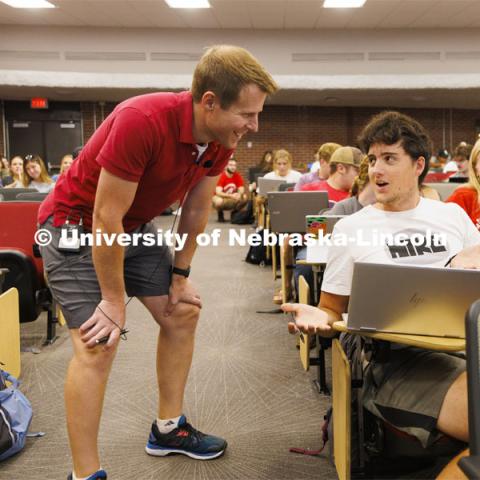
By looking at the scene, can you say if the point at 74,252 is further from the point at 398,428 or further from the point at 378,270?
the point at 398,428

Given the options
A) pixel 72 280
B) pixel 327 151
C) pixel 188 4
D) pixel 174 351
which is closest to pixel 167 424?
pixel 174 351

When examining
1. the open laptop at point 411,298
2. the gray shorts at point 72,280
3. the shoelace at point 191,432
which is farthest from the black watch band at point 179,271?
the open laptop at point 411,298

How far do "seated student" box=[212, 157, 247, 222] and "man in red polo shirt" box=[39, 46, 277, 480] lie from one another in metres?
7.62

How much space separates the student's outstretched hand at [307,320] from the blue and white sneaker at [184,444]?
751mm

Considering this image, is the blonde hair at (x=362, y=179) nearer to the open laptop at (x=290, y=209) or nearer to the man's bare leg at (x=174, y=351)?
the open laptop at (x=290, y=209)

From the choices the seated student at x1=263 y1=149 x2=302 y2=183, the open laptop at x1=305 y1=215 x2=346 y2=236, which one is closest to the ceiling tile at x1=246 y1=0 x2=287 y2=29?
the seated student at x1=263 y1=149 x2=302 y2=183

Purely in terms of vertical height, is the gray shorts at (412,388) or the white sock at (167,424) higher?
the gray shorts at (412,388)

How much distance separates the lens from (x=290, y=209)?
150 inches

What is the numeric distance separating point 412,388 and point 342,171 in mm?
2534

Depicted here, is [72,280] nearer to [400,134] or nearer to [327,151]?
[400,134]

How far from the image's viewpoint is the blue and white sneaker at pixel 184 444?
197 centimetres

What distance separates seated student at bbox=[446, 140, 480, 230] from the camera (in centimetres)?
242

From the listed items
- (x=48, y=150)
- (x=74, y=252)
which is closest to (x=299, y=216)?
(x=74, y=252)

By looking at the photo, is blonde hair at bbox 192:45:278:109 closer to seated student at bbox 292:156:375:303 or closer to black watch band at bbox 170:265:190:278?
black watch band at bbox 170:265:190:278
